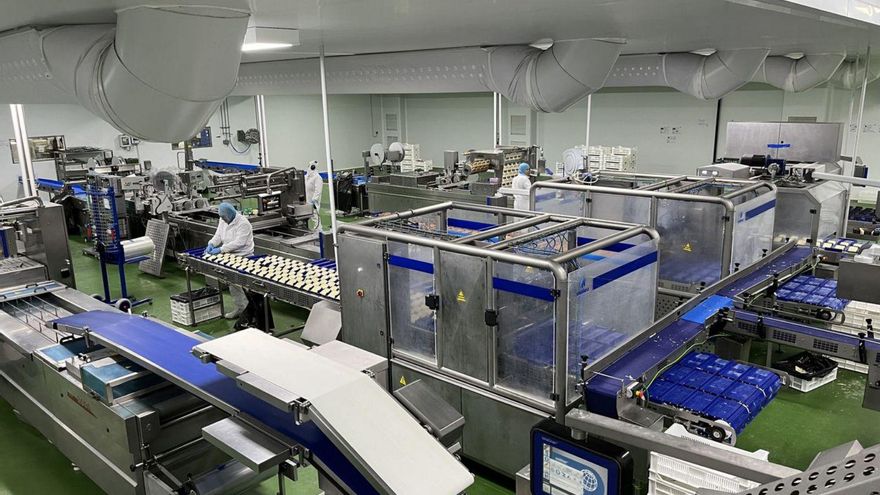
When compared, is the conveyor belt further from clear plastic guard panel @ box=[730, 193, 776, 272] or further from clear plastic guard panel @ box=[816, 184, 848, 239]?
clear plastic guard panel @ box=[816, 184, 848, 239]

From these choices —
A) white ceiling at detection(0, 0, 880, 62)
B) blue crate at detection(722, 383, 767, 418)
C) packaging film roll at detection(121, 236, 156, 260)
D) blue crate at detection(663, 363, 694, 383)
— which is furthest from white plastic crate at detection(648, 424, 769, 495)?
packaging film roll at detection(121, 236, 156, 260)

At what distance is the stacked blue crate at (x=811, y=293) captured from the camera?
447 cm

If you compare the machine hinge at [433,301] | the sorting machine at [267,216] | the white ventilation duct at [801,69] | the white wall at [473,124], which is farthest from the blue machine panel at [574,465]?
the white wall at [473,124]

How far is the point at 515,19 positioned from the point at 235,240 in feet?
13.5

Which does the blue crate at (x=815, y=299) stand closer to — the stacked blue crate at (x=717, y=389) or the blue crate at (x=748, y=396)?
the stacked blue crate at (x=717, y=389)

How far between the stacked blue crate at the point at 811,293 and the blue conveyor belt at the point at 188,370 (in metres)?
3.99

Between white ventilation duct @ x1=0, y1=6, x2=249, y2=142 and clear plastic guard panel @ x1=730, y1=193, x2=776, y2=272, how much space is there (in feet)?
12.6

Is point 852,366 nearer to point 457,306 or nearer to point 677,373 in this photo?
point 677,373

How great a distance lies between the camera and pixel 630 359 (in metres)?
3.58

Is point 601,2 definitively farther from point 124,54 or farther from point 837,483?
point 837,483

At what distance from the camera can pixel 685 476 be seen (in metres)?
2.87

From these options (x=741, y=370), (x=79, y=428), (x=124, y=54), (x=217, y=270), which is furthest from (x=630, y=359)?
(x=217, y=270)

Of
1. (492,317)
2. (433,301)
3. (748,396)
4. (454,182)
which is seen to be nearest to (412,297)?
(433,301)

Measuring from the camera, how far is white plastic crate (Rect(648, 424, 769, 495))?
8.87 ft
